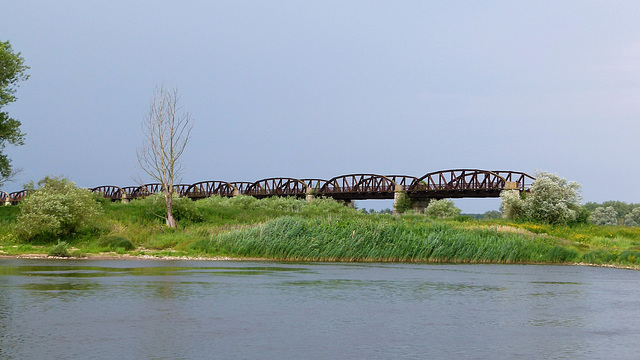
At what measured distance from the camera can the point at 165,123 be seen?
4897 cm

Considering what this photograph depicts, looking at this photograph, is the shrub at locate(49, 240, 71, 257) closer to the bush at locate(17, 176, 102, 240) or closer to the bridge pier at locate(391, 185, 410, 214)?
the bush at locate(17, 176, 102, 240)

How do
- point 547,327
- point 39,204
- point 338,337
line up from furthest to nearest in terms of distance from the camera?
point 39,204
point 547,327
point 338,337

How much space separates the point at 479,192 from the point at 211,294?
76.9 metres

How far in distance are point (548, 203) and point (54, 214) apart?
41.2m

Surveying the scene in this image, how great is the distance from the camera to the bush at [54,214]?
34.7m

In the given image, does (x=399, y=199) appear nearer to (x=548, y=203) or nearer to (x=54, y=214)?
(x=548, y=203)

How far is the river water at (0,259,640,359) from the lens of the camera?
441 inches

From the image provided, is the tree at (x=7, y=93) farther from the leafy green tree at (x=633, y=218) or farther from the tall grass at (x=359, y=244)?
the leafy green tree at (x=633, y=218)

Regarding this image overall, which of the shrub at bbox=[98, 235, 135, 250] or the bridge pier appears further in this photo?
the bridge pier

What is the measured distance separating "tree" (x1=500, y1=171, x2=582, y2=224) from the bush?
125 feet

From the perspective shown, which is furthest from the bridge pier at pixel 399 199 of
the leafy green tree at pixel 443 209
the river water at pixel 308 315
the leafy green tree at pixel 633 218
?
the river water at pixel 308 315

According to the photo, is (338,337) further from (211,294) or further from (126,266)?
(126,266)

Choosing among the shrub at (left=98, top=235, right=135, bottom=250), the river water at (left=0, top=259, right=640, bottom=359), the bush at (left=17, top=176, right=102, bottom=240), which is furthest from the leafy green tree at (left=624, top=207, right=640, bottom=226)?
the bush at (left=17, top=176, right=102, bottom=240)

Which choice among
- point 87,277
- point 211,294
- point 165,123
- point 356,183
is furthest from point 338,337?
point 356,183
